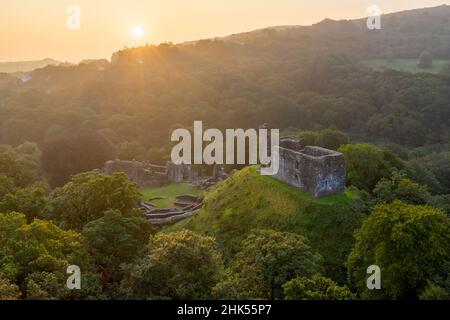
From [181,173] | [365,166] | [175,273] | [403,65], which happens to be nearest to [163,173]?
[181,173]

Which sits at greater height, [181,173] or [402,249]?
[402,249]

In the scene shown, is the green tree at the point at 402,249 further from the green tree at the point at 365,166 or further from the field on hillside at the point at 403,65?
the field on hillside at the point at 403,65

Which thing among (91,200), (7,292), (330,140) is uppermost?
(330,140)

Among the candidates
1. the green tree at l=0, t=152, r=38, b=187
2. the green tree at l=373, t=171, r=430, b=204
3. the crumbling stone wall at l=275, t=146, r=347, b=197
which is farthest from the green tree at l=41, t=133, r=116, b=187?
the green tree at l=373, t=171, r=430, b=204

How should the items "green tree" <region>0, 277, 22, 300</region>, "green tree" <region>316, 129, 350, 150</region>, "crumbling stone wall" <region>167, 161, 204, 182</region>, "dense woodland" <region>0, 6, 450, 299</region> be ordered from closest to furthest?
"green tree" <region>0, 277, 22, 300</region> < "dense woodland" <region>0, 6, 450, 299</region> < "crumbling stone wall" <region>167, 161, 204, 182</region> < "green tree" <region>316, 129, 350, 150</region>

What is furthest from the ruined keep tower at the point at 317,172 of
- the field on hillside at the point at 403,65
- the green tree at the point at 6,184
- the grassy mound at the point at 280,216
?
the field on hillside at the point at 403,65

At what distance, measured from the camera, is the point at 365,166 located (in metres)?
49.1

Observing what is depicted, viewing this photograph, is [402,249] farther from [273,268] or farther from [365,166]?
[365,166]

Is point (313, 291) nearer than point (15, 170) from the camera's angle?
Yes

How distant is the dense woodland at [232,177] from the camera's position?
24000mm

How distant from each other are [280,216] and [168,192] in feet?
86.0

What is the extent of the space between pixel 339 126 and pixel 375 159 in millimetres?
65866

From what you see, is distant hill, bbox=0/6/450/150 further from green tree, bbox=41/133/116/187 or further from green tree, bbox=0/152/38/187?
green tree, bbox=0/152/38/187

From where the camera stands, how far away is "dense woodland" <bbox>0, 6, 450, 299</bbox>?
24000 mm
